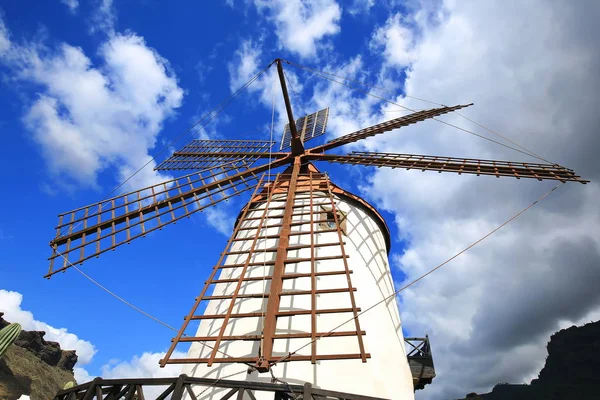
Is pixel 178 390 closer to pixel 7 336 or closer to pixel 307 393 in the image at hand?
pixel 307 393

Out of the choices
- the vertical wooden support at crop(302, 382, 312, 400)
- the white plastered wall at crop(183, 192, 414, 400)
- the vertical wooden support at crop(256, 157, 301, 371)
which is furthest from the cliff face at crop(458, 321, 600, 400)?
the vertical wooden support at crop(302, 382, 312, 400)

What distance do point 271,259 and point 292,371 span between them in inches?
77.7

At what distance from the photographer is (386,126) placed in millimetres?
10289

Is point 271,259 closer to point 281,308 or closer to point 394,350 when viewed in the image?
point 281,308

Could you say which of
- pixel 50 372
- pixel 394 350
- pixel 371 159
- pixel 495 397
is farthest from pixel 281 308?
pixel 495 397

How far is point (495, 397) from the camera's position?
8794 centimetres

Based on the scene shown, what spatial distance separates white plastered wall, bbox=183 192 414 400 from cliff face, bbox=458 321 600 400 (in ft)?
262

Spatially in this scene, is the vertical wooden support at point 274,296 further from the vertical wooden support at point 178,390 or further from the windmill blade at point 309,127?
the windmill blade at point 309,127

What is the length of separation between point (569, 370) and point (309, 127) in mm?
94686

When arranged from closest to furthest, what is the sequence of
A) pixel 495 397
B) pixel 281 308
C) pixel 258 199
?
1. pixel 281 308
2. pixel 258 199
3. pixel 495 397

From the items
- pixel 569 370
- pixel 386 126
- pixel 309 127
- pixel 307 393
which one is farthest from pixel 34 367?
pixel 569 370

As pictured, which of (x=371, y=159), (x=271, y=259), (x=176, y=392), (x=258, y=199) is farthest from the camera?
(x=371, y=159)

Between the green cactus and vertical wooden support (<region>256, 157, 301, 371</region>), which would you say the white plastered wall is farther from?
the green cactus

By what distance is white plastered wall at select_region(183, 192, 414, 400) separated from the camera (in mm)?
4840
